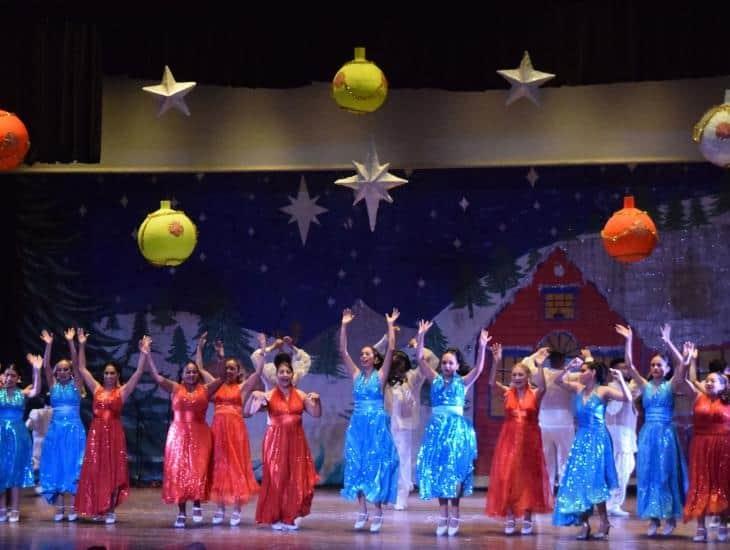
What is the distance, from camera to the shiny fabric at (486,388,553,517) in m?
8.85

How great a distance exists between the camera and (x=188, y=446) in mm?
9297

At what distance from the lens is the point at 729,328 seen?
11914 mm

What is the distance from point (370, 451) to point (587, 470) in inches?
61.3

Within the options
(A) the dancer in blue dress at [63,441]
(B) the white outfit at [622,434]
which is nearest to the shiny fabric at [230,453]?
(A) the dancer in blue dress at [63,441]

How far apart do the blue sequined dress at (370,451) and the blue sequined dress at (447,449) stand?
258 millimetres

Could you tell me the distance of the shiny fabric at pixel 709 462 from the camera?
8.48 meters

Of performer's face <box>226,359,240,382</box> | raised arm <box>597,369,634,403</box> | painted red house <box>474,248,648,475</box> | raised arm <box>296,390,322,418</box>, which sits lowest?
raised arm <box>296,390,322,418</box>

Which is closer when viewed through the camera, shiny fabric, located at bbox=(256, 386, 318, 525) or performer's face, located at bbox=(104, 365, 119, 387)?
shiny fabric, located at bbox=(256, 386, 318, 525)

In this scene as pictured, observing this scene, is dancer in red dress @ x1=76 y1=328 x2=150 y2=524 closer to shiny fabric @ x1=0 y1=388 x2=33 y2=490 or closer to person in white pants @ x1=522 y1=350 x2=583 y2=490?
shiny fabric @ x1=0 y1=388 x2=33 y2=490

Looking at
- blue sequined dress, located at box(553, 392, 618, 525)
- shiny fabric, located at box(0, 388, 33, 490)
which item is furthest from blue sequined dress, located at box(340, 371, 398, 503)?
shiny fabric, located at box(0, 388, 33, 490)

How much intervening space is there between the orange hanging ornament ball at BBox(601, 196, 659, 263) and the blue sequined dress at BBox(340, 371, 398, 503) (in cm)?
195

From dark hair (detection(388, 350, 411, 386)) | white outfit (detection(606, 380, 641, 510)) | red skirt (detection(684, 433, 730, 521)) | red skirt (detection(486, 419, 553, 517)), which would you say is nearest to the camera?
red skirt (detection(684, 433, 730, 521))

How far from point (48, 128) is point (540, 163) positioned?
15.6 feet

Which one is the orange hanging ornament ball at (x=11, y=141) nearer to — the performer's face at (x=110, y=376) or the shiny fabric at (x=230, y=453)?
the performer's face at (x=110, y=376)
